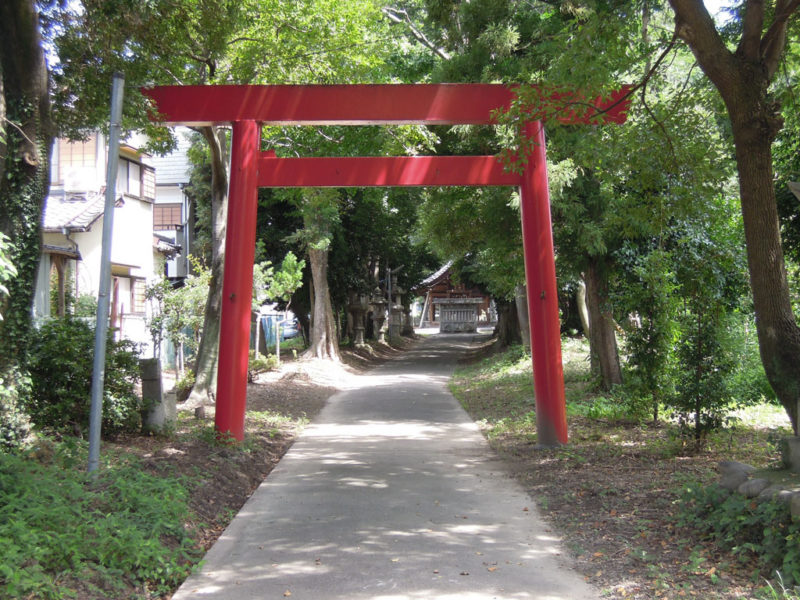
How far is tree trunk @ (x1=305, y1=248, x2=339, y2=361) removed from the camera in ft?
76.3

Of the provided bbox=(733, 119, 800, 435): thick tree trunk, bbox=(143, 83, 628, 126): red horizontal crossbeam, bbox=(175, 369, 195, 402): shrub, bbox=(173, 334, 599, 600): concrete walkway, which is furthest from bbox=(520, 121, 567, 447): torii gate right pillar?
bbox=(175, 369, 195, 402): shrub

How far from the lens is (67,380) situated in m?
8.00

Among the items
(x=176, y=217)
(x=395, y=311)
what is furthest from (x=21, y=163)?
(x=395, y=311)

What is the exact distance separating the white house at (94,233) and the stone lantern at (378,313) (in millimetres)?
14767

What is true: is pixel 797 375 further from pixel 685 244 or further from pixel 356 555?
pixel 685 244

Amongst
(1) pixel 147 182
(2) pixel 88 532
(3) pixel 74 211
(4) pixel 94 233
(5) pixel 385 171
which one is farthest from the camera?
(1) pixel 147 182

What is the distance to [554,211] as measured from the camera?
496 inches

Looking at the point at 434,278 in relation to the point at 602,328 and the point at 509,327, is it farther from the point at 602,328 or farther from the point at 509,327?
the point at 602,328

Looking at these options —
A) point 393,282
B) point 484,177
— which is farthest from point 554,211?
point 393,282

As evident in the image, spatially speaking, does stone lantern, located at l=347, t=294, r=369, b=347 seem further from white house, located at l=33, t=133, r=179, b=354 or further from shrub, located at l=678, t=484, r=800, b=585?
shrub, located at l=678, t=484, r=800, b=585

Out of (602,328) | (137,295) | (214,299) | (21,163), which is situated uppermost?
(137,295)

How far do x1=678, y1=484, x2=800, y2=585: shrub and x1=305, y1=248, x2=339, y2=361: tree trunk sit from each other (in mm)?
18442

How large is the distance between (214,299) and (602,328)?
280 inches

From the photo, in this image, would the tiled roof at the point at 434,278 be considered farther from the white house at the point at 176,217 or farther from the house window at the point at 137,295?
the house window at the point at 137,295
